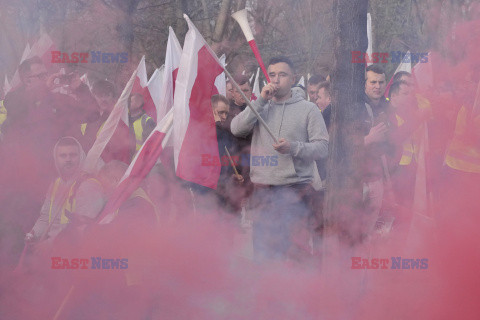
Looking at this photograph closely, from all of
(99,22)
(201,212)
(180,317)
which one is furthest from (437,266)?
(99,22)

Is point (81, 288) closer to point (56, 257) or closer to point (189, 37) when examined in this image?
point (56, 257)

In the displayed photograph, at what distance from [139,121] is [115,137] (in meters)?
1.43

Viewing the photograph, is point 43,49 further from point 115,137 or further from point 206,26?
point 206,26

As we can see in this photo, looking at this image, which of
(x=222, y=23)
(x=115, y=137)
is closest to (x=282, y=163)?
(x=115, y=137)

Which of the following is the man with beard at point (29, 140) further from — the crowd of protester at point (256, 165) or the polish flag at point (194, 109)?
the polish flag at point (194, 109)

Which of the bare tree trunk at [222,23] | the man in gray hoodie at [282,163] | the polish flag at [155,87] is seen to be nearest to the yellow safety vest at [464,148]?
the man in gray hoodie at [282,163]

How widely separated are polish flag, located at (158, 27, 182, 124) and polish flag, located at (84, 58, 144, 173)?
0.31 m

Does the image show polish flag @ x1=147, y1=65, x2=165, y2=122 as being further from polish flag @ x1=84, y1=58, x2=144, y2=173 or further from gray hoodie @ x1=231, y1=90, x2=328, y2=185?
gray hoodie @ x1=231, y1=90, x2=328, y2=185

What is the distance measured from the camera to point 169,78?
5828mm

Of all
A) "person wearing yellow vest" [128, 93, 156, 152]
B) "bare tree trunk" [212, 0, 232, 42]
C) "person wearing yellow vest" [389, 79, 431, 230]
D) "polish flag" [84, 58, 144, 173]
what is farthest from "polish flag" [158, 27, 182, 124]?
"bare tree trunk" [212, 0, 232, 42]

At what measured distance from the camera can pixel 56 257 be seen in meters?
4.26

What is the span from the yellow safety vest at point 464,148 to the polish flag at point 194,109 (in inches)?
63.0

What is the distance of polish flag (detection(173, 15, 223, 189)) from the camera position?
4.12 meters

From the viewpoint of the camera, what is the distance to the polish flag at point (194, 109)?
4121 mm
